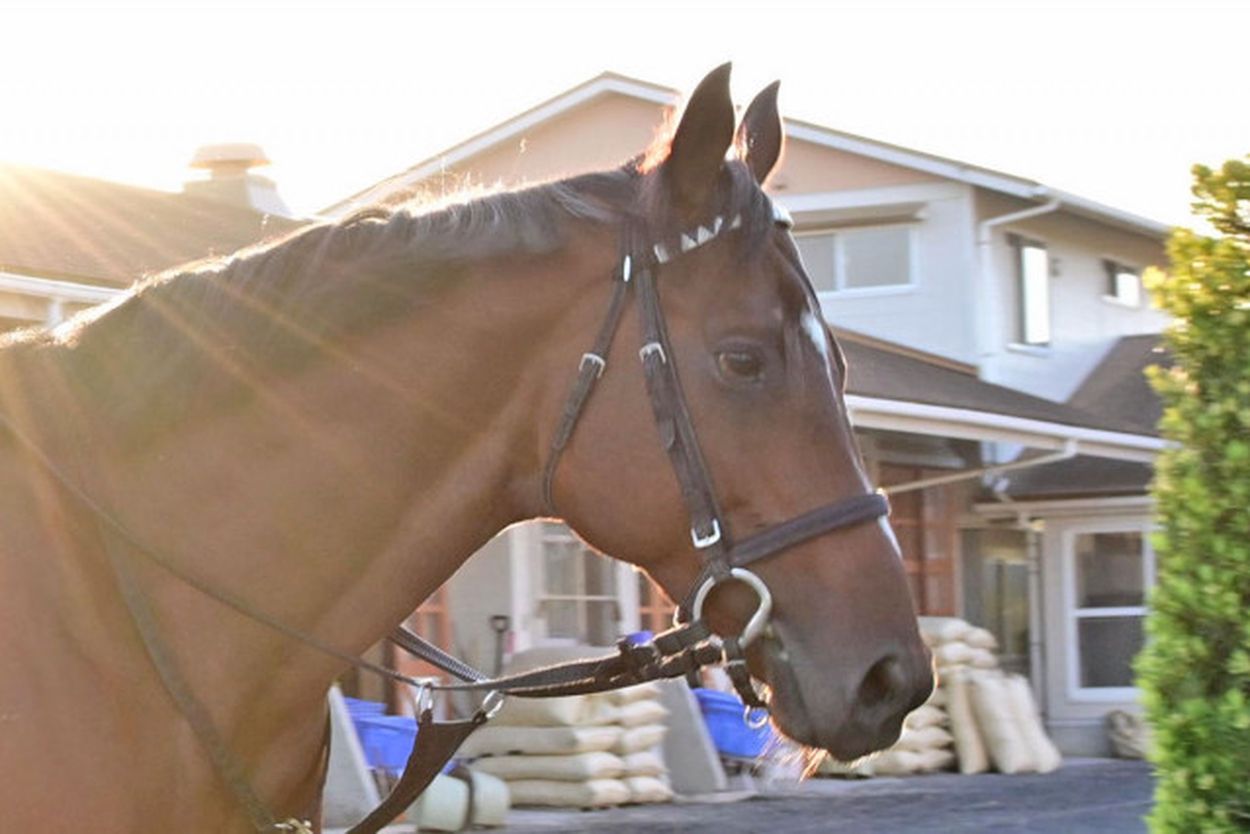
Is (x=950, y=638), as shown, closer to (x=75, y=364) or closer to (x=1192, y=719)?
(x=1192, y=719)

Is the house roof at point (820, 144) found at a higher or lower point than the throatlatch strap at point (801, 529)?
higher

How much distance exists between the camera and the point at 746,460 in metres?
3.14

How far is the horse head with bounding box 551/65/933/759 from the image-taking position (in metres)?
3.04

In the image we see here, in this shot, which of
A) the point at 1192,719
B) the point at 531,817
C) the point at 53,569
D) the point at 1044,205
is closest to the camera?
the point at 53,569

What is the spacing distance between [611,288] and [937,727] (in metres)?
14.7

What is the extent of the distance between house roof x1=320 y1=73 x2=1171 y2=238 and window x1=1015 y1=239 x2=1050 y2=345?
0.64m

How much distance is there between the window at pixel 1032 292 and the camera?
21.9 m

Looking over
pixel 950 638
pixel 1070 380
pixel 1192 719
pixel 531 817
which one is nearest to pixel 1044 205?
pixel 1070 380

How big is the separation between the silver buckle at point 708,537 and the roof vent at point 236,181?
13605mm

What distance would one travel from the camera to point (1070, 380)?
76.8 feet

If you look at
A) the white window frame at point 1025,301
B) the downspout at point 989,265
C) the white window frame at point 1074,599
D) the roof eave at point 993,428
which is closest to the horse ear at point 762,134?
the roof eave at point 993,428

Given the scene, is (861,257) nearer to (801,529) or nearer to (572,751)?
(572,751)

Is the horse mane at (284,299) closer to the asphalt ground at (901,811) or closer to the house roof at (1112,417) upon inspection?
the asphalt ground at (901,811)

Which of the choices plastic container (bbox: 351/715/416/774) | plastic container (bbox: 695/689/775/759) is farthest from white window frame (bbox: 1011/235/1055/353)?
plastic container (bbox: 351/715/416/774)
